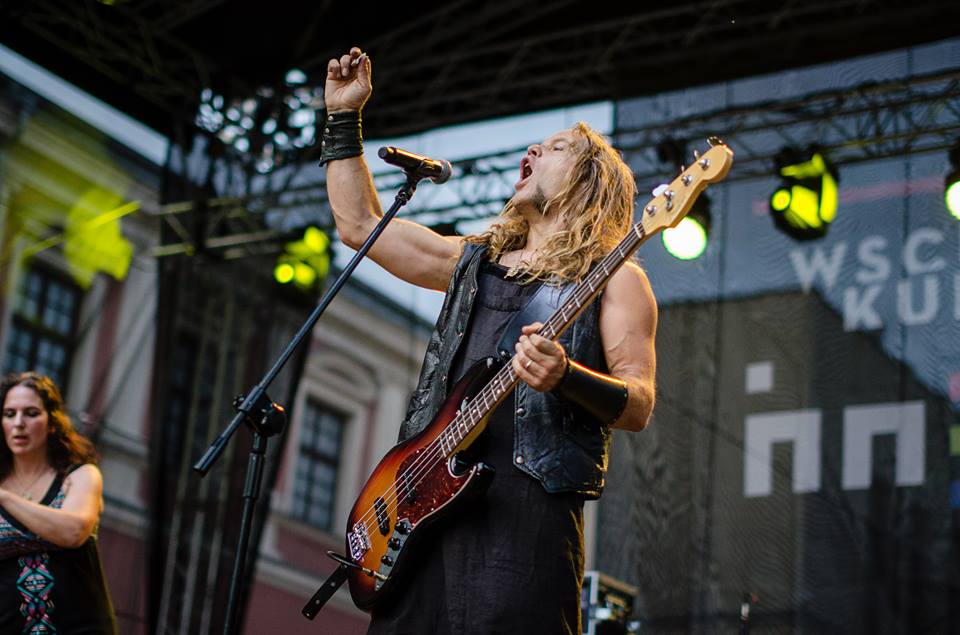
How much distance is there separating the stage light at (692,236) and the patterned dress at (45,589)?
418 centimetres

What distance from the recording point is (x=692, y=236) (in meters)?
7.20

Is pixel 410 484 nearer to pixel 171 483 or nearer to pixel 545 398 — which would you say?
pixel 545 398

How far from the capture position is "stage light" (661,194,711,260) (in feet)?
23.6

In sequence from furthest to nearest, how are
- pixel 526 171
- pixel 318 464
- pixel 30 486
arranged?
pixel 318 464, pixel 30 486, pixel 526 171

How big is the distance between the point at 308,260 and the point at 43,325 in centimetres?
309

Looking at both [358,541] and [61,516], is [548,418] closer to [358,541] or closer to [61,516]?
[358,541]

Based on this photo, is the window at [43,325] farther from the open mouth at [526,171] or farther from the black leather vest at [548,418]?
the black leather vest at [548,418]

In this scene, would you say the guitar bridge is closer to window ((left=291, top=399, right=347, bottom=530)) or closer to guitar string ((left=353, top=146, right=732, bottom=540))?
guitar string ((left=353, top=146, right=732, bottom=540))

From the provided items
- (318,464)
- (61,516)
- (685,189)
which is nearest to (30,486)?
(61,516)

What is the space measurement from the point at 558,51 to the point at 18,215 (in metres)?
4.20

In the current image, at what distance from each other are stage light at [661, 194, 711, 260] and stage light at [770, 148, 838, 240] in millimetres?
409

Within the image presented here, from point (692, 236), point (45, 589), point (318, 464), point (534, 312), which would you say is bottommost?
point (45, 589)

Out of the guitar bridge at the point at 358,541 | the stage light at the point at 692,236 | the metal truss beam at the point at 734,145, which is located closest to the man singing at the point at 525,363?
the guitar bridge at the point at 358,541

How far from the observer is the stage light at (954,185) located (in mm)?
6551
